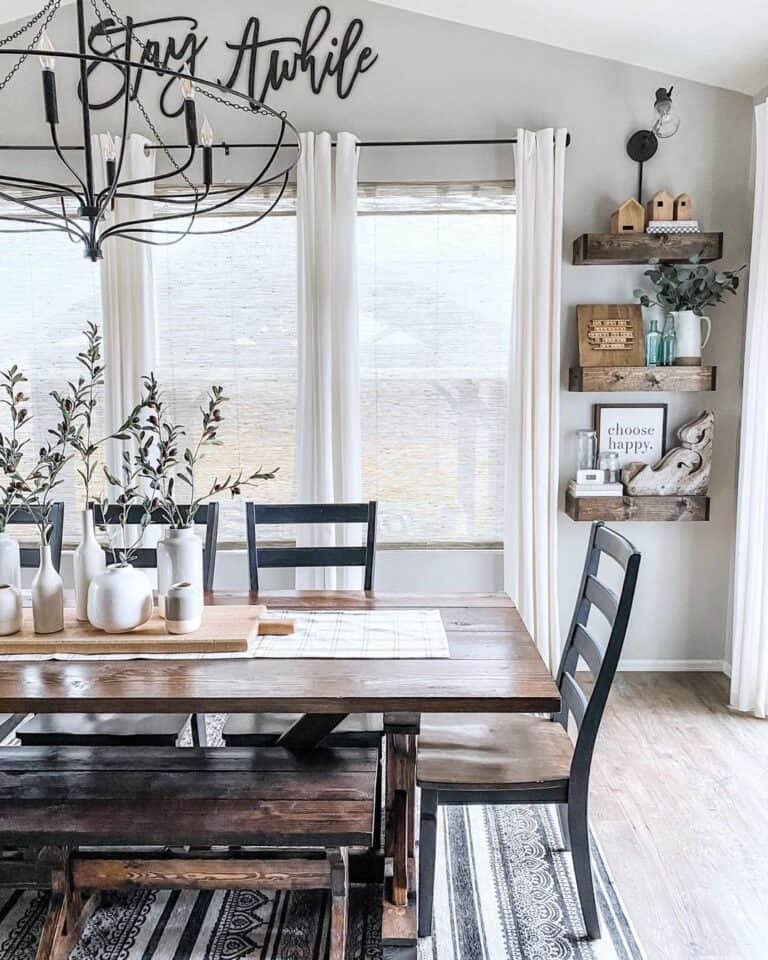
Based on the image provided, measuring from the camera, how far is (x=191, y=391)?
12.1 feet

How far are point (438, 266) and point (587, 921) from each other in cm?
260

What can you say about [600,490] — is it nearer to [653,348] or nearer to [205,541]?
[653,348]

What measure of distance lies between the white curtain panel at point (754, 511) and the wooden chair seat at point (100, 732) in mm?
2282

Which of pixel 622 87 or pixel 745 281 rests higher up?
pixel 622 87

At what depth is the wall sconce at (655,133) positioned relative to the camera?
325 cm

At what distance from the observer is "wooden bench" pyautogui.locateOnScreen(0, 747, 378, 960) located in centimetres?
176

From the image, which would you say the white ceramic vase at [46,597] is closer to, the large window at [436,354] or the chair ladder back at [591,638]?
the chair ladder back at [591,638]

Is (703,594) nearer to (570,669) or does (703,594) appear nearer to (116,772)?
(570,669)

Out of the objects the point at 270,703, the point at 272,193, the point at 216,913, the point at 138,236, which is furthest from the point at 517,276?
the point at 216,913

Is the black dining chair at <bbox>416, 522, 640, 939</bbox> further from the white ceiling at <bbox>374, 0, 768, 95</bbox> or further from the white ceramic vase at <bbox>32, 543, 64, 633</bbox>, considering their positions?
the white ceiling at <bbox>374, 0, 768, 95</bbox>

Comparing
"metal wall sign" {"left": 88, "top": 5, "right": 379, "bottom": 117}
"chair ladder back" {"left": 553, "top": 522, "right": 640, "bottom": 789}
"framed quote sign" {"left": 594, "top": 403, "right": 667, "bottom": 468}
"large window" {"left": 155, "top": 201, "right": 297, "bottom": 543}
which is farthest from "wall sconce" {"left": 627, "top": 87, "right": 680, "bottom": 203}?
"chair ladder back" {"left": 553, "top": 522, "right": 640, "bottom": 789}

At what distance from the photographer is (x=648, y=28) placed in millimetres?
3100

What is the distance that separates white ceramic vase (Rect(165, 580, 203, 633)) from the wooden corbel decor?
2127mm

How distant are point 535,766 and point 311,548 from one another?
1.06 m
